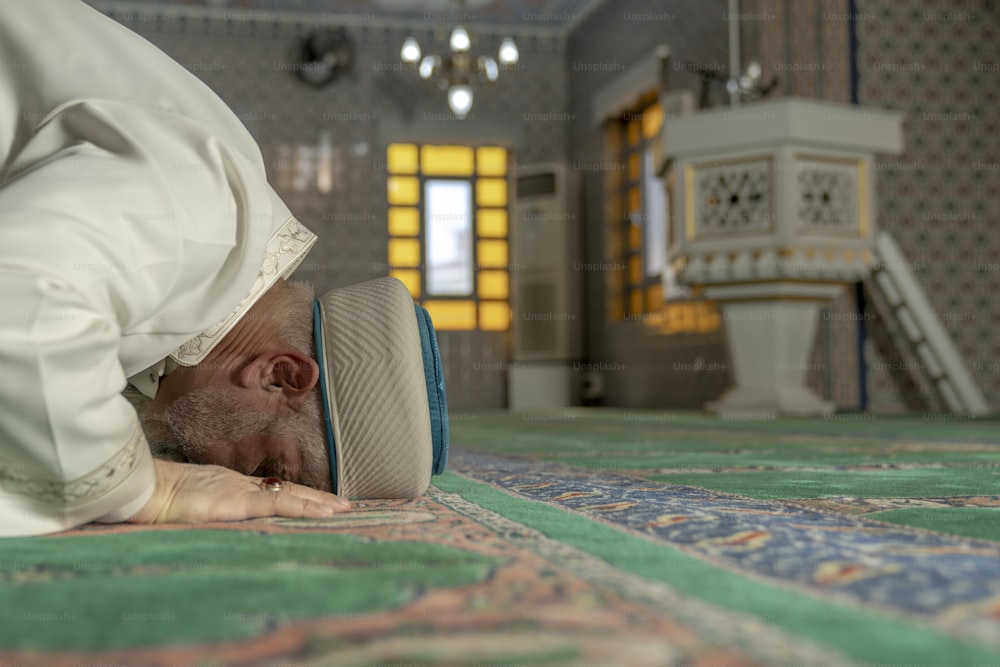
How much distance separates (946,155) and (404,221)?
5.72 metres

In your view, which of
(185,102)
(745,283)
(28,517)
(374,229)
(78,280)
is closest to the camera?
(78,280)

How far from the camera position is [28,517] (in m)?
1.32

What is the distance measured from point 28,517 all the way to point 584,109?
9.84 m

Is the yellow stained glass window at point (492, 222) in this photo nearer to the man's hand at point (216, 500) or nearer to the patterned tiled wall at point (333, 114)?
the patterned tiled wall at point (333, 114)

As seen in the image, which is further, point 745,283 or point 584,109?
point 584,109

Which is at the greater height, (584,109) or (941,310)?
(584,109)

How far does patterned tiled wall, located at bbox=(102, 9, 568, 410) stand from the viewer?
10.5m

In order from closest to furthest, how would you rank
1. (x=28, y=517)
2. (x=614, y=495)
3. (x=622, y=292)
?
(x=28, y=517) → (x=614, y=495) → (x=622, y=292)

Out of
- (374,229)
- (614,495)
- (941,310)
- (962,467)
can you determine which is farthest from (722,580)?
(374,229)

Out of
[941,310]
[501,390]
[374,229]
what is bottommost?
[501,390]

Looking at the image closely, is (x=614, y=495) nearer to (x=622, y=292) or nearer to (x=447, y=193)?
(x=622, y=292)

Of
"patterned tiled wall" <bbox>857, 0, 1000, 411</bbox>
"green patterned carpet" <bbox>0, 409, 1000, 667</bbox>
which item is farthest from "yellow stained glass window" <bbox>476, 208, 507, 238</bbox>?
"green patterned carpet" <bbox>0, 409, 1000, 667</bbox>

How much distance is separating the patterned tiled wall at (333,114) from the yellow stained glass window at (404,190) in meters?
0.13

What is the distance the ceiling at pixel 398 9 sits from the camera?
10320 millimetres
